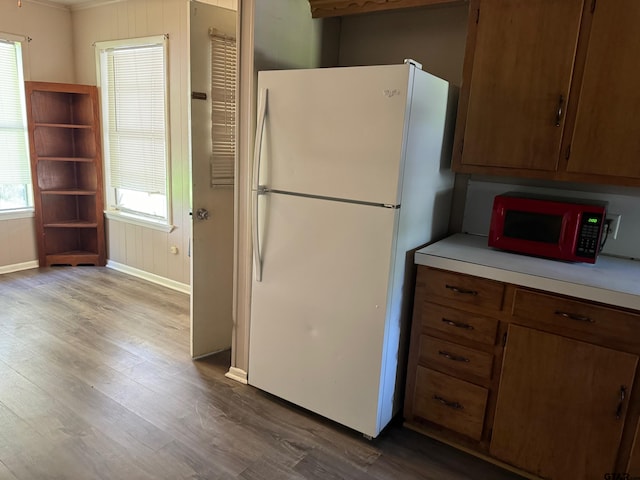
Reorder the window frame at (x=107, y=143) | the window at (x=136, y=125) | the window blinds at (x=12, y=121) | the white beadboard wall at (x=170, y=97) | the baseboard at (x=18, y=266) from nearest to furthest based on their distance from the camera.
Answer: the white beadboard wall at (x=170, y=97), the window frame at (x=107, y=143), the window at (x=136, y=125), the window blinds at (x=12, y=121), the baseboard at (x=18, y=266)

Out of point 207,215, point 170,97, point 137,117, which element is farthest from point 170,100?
point 207,215

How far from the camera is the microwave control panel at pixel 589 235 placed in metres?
1.97

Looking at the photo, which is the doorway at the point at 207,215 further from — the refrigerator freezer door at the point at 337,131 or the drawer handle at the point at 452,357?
the drawer handle at the point at 452,357

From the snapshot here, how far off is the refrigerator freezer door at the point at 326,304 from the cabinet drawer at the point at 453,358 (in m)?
0.26

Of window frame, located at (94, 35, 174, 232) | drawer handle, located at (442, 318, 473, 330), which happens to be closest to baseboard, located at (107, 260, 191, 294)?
window frame, located at (94, 35, 174, 232)

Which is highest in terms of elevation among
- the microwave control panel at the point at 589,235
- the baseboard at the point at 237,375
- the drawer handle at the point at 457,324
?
the microwave control panel at the point at 589,235

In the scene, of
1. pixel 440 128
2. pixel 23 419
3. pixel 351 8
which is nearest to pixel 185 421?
pixel 23 419

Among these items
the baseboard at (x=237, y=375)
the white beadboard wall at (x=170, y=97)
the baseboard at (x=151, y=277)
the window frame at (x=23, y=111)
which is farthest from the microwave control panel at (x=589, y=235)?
the window frame at (x=23, y=111)

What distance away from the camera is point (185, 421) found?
2.28 meters

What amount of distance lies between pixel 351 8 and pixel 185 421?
237 cm

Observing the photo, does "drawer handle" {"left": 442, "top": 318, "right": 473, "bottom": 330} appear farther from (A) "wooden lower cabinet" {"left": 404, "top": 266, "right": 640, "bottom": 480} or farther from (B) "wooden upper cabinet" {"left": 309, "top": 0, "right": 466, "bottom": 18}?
(B) "wooden upper cabinet" {"left": 309, "top": 0, "right": 466, "bottom": 18}

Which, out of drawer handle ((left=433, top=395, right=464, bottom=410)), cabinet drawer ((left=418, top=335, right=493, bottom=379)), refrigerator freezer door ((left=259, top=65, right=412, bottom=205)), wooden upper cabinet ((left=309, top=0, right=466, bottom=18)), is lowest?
drawer handle ((left=433, top=395, right=464, bottom=410))

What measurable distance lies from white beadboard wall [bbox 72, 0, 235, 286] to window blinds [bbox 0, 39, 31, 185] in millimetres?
574

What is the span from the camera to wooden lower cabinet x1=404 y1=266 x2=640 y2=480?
5.72ft
